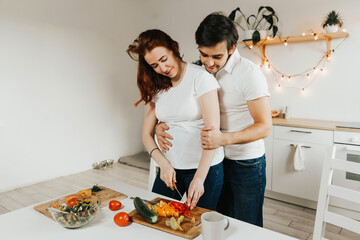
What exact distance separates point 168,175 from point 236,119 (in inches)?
16.8

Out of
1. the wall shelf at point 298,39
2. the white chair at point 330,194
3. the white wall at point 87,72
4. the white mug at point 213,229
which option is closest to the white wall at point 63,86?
the white wall at point 87,72

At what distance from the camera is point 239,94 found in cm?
136

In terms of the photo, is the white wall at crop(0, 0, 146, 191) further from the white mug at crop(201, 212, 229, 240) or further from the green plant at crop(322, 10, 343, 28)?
the white mug at crop(201, 212, 229, 240)

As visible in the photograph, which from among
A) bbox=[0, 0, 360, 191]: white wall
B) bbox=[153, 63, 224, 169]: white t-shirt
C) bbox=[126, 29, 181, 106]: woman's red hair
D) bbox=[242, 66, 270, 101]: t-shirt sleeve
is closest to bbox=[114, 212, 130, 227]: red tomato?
bbox=[153, 63, 224, 169]: white t-shirt

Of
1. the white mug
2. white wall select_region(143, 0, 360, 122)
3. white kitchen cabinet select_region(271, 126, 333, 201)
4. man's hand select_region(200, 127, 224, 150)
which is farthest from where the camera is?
white wall select_region(143, 0, 360, 122)

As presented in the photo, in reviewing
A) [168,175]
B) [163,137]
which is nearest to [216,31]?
[163,137]

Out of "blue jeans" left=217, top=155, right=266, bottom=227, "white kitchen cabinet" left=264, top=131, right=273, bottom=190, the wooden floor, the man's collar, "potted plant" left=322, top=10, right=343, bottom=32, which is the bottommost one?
the wooden floor

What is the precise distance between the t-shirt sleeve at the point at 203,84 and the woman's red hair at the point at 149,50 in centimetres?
16

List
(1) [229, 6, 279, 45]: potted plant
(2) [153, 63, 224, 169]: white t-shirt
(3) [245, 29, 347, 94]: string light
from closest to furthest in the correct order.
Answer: (2) [153, 63, 224, 169]: white t-shirt < (3) [245, 29, 347, 94]: string light < (1) [229, 6, 279, 45]: potted plant

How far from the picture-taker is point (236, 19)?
370 cm

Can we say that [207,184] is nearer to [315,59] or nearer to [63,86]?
[315,59]

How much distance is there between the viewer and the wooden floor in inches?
94.5

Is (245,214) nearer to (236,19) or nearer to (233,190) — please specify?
(233,190)

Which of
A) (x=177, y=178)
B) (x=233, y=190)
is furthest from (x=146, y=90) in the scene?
(x=233, y=190)
